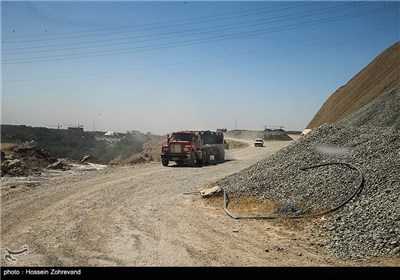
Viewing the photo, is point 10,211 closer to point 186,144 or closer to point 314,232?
point 314,232

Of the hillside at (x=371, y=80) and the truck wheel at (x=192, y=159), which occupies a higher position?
the hillside at (x=371, y=80)

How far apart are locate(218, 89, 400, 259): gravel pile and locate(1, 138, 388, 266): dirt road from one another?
83cm

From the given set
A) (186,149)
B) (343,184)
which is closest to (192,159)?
(186,149)

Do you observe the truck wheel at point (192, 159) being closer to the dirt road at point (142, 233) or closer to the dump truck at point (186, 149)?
the dump truck at point (186, 149)

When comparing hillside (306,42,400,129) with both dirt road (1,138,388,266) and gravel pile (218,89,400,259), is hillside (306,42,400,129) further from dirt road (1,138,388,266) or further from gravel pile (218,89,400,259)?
dirt road (1,138,388,266)

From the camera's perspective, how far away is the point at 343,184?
10641 mm

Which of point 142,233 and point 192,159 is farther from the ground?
point 192,159

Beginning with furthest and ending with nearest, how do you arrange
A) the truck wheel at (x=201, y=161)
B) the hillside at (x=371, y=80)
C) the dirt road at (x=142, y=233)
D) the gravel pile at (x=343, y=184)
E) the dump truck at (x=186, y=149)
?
the hillside at (x=371, y=80) → the truck wheel at (x=201, y=161) → the dump truck at (x=186, y=149) → the gravel pile at (x=343, y=184) → the dirt road at (x=142, y=233)

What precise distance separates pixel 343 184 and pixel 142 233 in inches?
255

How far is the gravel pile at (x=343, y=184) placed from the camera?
25.3 ft

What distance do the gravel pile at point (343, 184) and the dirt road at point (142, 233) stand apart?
83 cm

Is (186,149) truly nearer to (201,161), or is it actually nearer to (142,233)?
(201,161)

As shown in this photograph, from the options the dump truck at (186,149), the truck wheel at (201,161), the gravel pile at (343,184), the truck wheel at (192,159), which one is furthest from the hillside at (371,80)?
the gravel pile at (343,184)

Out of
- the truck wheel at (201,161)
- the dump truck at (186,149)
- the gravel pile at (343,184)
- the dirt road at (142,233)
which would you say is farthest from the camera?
the truck wheel at (201,161)
